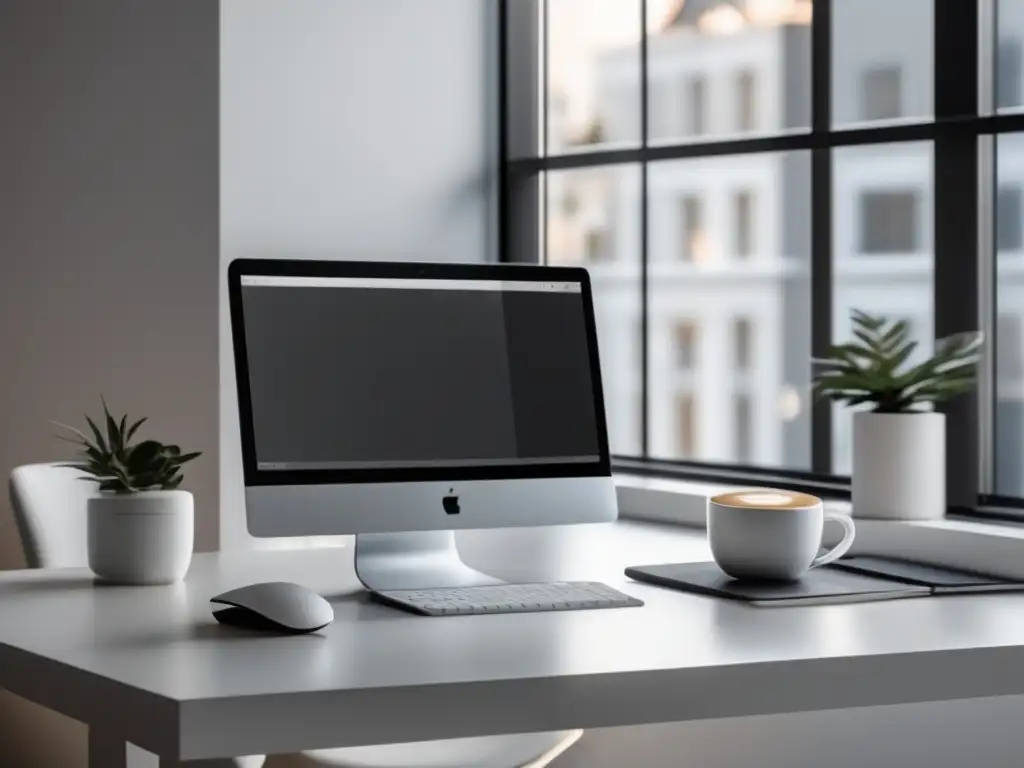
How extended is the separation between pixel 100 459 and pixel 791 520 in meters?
0.93

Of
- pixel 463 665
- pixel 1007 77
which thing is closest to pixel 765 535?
pixel 463 665

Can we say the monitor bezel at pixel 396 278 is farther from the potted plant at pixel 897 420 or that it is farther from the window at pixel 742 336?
the window at pixel 742 336

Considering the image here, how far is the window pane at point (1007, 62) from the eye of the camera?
2.80 meters

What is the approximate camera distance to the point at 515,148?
12.4ft

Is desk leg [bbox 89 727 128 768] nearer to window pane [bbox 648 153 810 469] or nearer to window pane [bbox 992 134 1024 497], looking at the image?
window pane [bbox 992 134 1024 497]

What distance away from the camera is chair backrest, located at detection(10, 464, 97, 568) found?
8.57 feet

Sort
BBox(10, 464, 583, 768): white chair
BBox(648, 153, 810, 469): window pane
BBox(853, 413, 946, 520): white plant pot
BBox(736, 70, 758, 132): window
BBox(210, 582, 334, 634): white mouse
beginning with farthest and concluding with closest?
BBox(736, 70, 758, 132): window
BBox(648, 153, 810, 469): window pane
BBox(853, 413, 946, 520): white plant pot
BBox(10, 464, 583, 768): white chair
BBox(210, 582, 334, 634): white mouse

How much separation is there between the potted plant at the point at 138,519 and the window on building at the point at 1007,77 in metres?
1.60

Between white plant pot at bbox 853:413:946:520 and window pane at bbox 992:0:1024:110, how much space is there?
0.65 metres

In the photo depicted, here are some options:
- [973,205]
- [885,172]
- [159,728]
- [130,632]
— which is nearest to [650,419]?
[973,205]

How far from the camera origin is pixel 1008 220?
283 cm

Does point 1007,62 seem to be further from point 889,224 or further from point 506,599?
point 889,224

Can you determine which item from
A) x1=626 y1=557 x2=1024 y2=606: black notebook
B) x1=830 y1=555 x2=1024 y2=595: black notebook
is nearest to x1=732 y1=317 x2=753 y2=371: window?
x1=830 y1=555 x2=1024 y2=595: black notebook

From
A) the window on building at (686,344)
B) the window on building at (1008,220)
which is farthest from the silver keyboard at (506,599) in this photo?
the window on building at (686,344)
